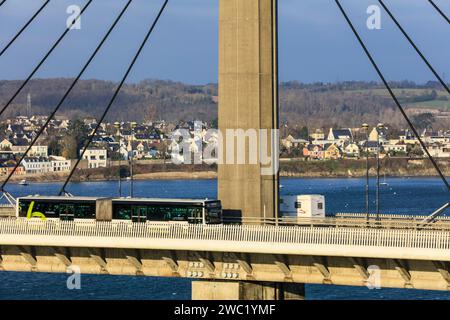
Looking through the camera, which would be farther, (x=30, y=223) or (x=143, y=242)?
(x=30, y=223)

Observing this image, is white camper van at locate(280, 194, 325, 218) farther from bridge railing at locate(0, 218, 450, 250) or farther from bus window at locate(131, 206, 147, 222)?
bridge railing at locate(0, 218, 450, 250)

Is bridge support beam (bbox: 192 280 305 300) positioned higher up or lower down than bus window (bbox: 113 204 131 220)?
lower down

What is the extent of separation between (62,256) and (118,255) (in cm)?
294

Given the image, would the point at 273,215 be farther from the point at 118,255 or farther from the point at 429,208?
the point at 429,208

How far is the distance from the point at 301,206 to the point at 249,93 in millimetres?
10687

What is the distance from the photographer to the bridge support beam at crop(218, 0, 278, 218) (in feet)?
171

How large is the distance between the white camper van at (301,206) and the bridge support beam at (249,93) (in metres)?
6.67

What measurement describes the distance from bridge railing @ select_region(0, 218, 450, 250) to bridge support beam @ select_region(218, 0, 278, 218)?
442 centimetres

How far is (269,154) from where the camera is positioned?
171 ft

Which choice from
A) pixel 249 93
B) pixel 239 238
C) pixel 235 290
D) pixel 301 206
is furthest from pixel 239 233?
pixel 301 206

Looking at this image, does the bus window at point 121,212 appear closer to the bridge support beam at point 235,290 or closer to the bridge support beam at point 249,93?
the bridge support beam at point 249,93

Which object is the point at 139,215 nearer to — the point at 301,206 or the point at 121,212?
the point at 121,212

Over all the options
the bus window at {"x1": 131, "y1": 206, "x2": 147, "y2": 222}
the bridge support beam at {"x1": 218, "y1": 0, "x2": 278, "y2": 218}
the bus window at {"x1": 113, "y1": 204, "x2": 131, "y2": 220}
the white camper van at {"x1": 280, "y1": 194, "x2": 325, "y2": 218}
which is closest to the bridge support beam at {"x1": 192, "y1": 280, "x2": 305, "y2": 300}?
the bridge support beam at {"x1": 218, "y1": 0, "x2": 278, "y2": 218}
